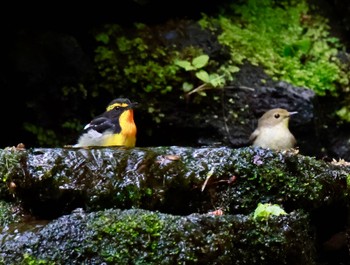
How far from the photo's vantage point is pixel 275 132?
26.1 feet

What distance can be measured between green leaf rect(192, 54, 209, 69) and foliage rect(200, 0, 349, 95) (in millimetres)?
531

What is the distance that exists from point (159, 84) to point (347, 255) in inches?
148

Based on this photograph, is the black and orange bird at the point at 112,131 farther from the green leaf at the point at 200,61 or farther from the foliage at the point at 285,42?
the foliage at the point at 285,42

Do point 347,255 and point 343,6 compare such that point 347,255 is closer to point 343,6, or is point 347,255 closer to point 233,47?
point 233,47

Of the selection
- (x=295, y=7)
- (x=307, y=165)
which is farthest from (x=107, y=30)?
(x=307, y=165)

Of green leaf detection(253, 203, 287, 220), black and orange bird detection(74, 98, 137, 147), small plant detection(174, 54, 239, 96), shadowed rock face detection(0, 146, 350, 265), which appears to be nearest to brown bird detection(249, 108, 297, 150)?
small plant detection(174, 54, 239, 96)

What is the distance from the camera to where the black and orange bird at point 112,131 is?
666 cm

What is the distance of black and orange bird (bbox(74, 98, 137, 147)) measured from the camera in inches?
262

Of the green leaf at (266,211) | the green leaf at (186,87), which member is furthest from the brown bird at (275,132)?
the green leaf at (266,211)

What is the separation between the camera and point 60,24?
340 inches

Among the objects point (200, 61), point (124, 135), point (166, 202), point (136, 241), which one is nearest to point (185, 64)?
point (200, 61)

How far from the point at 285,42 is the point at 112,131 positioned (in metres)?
3.84

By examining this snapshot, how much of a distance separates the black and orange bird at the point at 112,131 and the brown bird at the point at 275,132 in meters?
1.82

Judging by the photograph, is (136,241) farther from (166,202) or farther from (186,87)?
(186,87)
